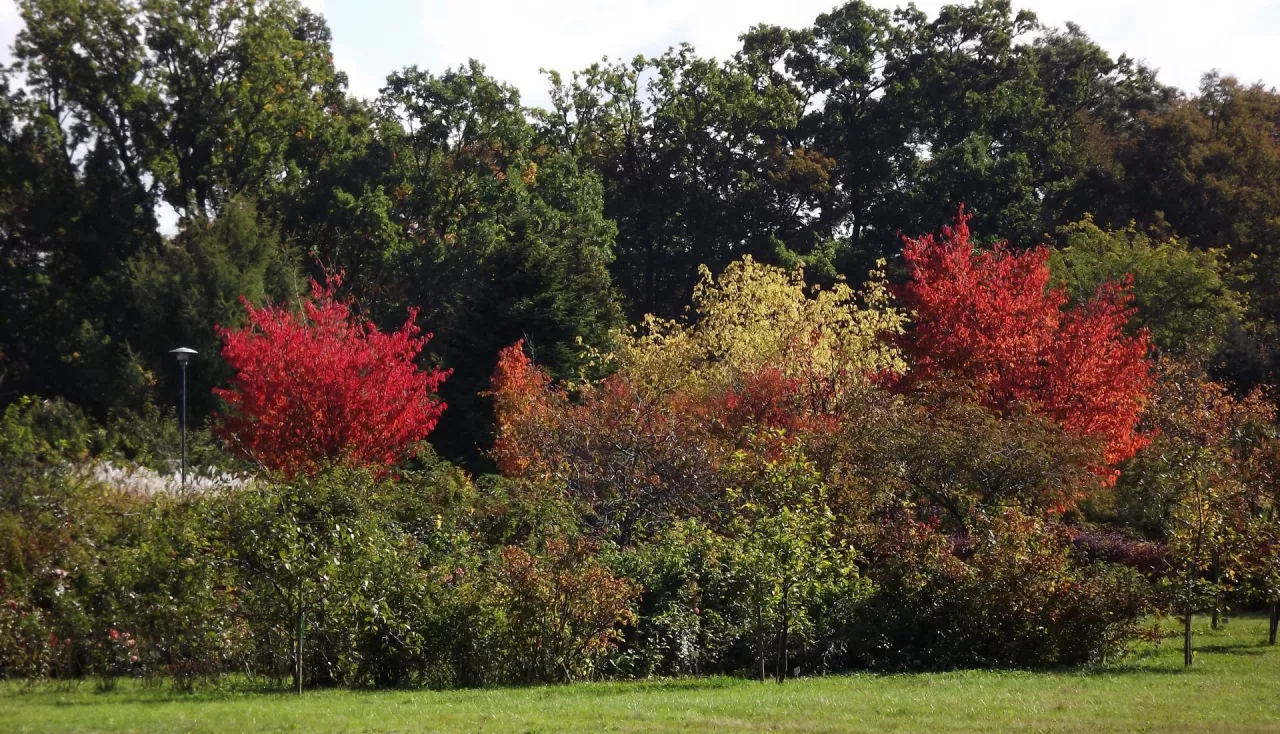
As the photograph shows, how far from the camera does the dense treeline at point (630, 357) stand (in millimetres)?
13820

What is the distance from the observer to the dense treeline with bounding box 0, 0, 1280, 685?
45.3 feet

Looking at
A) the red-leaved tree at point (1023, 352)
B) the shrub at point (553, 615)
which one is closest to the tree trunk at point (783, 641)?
the shrub at point (553, 615)

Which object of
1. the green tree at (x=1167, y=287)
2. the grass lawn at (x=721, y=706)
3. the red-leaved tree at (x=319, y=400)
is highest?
the green tree at (x=1167, y=287)

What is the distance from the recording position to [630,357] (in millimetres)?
28828

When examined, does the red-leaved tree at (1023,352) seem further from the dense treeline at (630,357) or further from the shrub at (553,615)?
the shrub at (553,615)

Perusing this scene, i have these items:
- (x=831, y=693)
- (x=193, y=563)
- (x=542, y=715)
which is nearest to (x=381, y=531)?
(x=193, y=563)

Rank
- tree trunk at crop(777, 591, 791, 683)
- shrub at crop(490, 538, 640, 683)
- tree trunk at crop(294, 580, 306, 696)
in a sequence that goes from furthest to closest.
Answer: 1. tree trunk at crop(777, 591, 791, 683)
2. shrub at crop(490, 538, 640, 683)
3. tree trunk at crop(294, 580, 306, 696)

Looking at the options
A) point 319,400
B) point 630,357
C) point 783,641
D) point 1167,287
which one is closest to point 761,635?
point 783,641

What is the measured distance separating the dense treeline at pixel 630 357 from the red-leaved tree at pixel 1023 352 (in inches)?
3.7

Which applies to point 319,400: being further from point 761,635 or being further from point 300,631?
point 761,635

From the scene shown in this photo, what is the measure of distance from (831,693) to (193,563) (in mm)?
6735

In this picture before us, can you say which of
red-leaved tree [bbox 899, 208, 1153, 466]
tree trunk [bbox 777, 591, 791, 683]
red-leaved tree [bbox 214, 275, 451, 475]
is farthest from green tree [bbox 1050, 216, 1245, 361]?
tree trunk [bbox 777, 591, 791, 683]

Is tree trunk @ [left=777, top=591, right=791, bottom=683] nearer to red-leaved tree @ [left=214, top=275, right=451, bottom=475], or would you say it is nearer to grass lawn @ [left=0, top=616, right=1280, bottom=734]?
grass lawn @ [left=0, top=616, right=1280, bottom=734]

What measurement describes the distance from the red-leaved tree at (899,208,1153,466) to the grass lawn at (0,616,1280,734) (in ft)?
26.4
